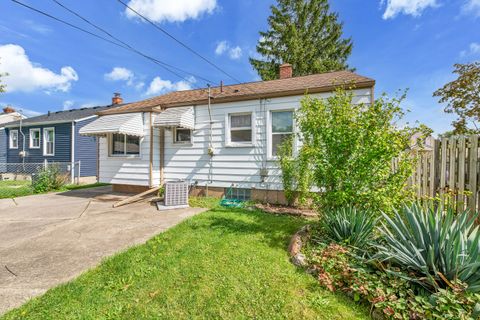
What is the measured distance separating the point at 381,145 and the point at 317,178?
1146 millimetres

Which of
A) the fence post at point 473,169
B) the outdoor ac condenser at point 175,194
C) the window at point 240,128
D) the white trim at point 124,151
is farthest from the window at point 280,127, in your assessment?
the white trim at point 124,151

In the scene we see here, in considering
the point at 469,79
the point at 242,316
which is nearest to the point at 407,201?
the point at 242,316

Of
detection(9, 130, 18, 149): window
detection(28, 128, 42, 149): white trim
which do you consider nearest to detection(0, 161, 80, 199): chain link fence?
detection(28, 128, 42, 149): white trim

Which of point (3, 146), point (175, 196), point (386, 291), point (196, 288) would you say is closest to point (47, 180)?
point (175, 196)

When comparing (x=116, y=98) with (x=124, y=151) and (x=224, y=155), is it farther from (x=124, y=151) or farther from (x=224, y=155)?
(x=224, y=155)

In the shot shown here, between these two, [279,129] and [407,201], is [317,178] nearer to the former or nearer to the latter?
[407,201]

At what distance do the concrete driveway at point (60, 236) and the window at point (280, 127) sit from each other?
336 cm

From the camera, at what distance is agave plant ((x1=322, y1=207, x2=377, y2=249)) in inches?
136

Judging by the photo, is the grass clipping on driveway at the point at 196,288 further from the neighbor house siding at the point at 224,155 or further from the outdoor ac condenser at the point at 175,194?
the neighbor house siding at the point at 224,155

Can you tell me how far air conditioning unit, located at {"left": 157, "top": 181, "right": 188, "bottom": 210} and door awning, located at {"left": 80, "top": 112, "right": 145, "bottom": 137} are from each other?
112 inches

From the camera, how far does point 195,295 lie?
2777mm

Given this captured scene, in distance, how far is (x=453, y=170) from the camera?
483 cm

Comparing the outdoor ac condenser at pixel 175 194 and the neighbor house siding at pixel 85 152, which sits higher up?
the neighbor house siding at pixel 85 152

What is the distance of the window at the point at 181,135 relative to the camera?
29.7 ft
